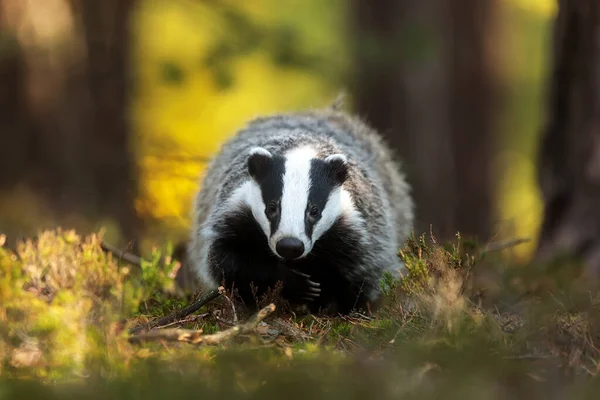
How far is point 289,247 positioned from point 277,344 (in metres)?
1.04

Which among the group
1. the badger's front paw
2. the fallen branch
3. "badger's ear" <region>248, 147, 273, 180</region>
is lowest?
the badger's front paw

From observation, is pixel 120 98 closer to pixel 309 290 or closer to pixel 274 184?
pixel 274 184

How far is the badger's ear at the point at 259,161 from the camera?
16.1 feet

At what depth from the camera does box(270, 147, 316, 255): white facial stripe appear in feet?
14.9

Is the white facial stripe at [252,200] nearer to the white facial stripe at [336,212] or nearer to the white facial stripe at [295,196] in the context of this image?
the white facial stripe at [295,196]

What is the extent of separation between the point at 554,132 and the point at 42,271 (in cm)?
438

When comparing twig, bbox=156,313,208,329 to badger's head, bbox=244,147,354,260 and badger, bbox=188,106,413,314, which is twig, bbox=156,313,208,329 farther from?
badger's head, bbox=244,147,354,260

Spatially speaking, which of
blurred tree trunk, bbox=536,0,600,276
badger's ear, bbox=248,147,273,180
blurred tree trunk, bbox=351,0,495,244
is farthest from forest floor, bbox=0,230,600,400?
blurred tree trunk, bbox=351,0,495,244

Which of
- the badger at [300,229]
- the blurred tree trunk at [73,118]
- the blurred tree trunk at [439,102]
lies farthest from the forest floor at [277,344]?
the blurred tree trunk at [439,102]

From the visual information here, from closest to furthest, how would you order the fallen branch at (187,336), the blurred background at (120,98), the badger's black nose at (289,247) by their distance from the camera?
the fallen branch at (187,336) < the badger's black nose at (289,247) < the blurred background at (120,98)

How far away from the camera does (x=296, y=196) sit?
473cm

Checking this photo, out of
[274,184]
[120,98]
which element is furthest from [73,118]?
[274,184]

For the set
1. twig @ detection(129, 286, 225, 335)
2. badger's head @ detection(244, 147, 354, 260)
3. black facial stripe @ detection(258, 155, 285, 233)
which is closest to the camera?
twig @ detection(129, 286, 225, 335)

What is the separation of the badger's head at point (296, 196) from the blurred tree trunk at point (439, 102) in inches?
169
